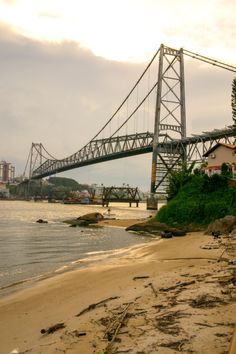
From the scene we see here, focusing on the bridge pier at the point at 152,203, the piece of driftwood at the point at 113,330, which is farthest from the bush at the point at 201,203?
the bridge pier at the point at 152,203

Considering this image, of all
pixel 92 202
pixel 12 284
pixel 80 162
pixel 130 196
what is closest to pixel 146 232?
pixel 12 284

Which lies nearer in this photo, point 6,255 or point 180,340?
point 180,340

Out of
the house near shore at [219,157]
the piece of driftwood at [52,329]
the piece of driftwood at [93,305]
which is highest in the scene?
the house near shore at [219,157]

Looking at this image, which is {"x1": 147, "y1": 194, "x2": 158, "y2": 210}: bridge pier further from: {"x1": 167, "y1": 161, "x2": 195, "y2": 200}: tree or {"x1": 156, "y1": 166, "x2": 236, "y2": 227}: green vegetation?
{"x1": 156, "y1": 166, "x2": 236, "y2": 227}: green vegetation

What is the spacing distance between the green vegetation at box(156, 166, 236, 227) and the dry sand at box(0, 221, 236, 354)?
18.0 m

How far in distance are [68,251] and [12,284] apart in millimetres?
8161

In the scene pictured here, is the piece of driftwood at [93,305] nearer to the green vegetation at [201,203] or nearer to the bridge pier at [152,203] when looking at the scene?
the green vegetation at [201,203]

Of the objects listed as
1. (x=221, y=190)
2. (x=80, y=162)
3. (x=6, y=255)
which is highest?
(x=80, y=162)

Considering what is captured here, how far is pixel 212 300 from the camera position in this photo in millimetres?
7207

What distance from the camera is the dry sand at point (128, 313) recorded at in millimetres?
5742

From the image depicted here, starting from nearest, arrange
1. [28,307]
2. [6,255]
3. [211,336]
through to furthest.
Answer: [211,336] < [28,307] < [6,255]

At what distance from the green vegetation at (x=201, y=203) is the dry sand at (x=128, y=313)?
1801 cm

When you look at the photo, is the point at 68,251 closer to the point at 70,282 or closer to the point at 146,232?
the point at 70,282

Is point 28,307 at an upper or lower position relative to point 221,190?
lower
